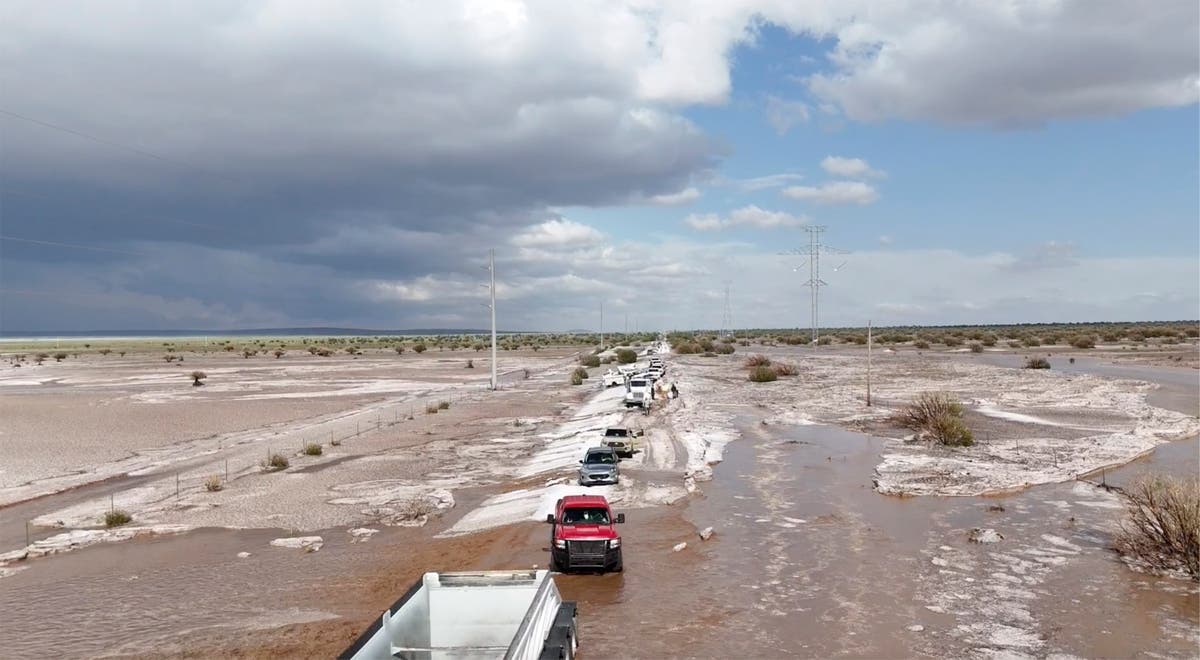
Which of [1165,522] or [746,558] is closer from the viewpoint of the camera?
[1165,522]

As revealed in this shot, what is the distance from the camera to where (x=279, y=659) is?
1404cm

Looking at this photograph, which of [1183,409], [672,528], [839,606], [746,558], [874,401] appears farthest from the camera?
[874,401]

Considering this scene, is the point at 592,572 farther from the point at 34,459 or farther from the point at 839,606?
the point at 34,459

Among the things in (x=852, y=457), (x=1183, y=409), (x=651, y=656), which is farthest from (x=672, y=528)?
(x=1183, y=409)

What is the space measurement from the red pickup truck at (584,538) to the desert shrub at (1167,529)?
12546mm

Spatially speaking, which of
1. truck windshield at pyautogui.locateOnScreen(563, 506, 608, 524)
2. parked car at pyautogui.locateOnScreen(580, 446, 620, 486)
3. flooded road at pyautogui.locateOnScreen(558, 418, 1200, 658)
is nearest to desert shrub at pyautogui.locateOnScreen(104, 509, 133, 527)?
parked car at pyautogui.locateOnScreen(580, 446, 620, 486)

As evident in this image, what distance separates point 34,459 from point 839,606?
123ft

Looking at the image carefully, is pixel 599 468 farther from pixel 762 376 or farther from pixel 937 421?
pixel 762 376

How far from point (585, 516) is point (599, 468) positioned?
924 cm

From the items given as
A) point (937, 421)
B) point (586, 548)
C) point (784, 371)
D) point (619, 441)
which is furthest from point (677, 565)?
point (784, 371)

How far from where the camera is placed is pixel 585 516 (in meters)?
19.1

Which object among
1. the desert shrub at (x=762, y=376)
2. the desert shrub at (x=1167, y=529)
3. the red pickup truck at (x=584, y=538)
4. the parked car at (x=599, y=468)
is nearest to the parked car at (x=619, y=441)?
the parked car at (x=599, y=468)

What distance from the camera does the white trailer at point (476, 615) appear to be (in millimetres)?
10953

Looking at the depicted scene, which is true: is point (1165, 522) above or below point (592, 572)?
above
